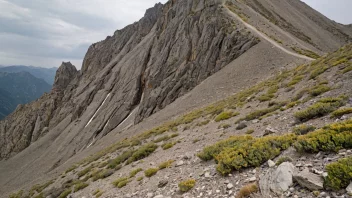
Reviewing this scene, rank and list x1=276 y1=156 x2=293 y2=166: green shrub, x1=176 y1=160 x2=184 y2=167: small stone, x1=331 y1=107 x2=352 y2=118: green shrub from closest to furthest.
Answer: x1=276 y1=156 x2=293 y2=166: green shrub → x1=331 y1=107 x2=352 y2=118: green shrub → x1=176 y1=160 x2=184 y2=167: small stone

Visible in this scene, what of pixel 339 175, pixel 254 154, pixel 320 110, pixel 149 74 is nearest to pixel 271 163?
pixel 254 154

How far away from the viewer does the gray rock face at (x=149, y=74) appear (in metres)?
54.9

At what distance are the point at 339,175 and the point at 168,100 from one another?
166ft

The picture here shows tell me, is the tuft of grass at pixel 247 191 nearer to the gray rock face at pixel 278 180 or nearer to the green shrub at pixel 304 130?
the gray rock face at pixel 278 180

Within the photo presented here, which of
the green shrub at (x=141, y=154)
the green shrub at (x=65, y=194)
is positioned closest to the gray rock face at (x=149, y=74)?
the green shrub at (x=141, y=154)

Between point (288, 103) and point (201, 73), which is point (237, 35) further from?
point (288, 103)

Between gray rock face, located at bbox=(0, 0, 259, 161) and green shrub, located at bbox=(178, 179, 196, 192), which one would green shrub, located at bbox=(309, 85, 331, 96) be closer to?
green shrub, located at bbox=(178, 179, 196, 192)

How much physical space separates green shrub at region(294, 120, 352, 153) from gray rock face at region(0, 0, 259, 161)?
1706 inches

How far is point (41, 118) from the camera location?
11681cm

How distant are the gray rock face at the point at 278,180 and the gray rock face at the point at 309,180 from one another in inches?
11.6

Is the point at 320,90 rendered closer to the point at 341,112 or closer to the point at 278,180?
the point at 341,112

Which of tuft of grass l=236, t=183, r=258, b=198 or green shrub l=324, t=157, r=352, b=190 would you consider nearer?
green shrub l=324, t=157, r=352, b=190

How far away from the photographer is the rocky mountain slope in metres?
17.9

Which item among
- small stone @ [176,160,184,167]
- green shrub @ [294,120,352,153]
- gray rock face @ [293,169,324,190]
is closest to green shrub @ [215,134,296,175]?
green shrub @ [294,120,352,153]
